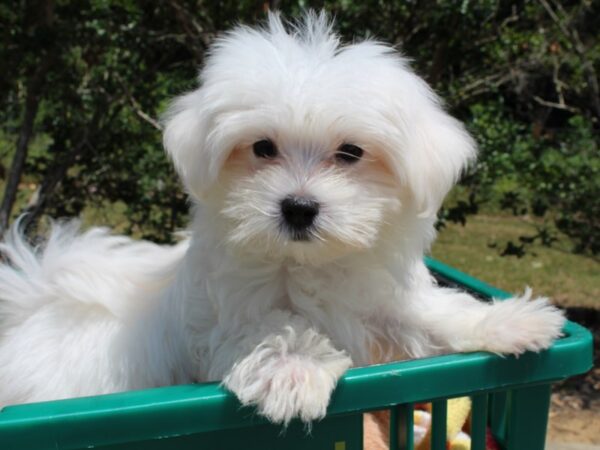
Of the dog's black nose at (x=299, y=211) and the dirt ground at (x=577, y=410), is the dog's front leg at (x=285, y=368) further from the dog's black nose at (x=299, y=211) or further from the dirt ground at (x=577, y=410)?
the dirt ground at (x=577, y=410)

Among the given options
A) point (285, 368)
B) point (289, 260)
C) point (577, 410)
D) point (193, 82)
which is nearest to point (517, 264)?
point (577, 410)

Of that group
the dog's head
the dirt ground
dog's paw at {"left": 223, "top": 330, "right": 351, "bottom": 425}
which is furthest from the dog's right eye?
the dirt ground

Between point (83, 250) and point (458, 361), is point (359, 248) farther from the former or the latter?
point (83, 250)

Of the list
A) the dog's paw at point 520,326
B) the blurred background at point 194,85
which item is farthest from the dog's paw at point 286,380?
the blurred background at point 194,85

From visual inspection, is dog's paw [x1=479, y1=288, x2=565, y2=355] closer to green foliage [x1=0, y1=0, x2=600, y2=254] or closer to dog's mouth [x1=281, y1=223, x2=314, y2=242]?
dog's mouth [x1=281, y1=223, x2=314, y2=242]

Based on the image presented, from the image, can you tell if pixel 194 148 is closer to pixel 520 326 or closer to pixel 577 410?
pixel 520 326

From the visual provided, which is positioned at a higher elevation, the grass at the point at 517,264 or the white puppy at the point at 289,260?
the white puppy at the point at 289,260
